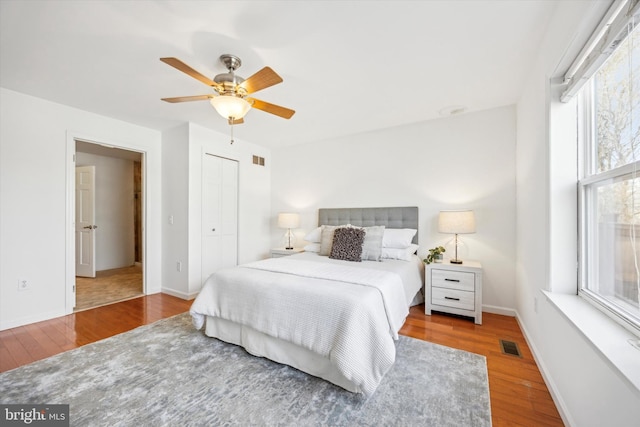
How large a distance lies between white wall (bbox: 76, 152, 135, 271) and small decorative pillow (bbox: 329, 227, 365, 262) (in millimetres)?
5183

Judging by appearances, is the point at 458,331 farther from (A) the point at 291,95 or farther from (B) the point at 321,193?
(A) the point at 291,95

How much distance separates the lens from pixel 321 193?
14.0 ft

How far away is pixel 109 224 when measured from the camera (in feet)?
17.7

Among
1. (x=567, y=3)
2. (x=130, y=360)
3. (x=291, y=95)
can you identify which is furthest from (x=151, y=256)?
(x=567, y=3)

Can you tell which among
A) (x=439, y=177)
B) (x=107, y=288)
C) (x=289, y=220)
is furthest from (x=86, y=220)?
(x=439, y=177)

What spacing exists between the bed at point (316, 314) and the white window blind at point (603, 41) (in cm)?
174

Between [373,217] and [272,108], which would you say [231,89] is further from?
[373,217]

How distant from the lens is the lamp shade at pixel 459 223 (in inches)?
110

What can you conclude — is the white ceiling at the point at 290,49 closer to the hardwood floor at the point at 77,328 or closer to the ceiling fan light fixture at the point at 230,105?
the ceiling fan light fixture at the point at 230,105

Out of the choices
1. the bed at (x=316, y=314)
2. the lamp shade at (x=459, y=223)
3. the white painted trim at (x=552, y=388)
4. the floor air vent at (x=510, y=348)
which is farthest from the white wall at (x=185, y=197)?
the white painted trim at (x=552, y=388)

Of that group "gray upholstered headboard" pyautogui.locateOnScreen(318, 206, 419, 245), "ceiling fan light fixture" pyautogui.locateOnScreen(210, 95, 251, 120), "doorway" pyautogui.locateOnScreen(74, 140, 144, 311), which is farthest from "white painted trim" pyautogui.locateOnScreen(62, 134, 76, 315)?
"gray upholstered headboard" pyautogui.locateOnScreen(318, 206, 419, 245)

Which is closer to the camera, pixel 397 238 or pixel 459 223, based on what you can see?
pixel 459 223

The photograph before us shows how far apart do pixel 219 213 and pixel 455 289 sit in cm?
341

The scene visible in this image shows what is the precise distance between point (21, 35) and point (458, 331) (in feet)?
14.1
